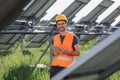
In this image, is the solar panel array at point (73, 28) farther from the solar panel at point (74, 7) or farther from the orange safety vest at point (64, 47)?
the orange safety vest at point (64, 47)

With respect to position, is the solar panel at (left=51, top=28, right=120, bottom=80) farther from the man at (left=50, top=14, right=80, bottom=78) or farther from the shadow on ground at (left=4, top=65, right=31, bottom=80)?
the shadow on ground at (left=4, top=65, right=31, bottom=80)

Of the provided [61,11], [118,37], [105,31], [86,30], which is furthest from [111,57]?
[105,31]

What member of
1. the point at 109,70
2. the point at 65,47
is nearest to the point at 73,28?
the point at 65,47

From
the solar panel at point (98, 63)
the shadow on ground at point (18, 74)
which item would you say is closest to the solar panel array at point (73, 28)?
the solar panel at point (98, 63)

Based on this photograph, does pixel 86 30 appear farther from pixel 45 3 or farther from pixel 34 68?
pixel 34 68

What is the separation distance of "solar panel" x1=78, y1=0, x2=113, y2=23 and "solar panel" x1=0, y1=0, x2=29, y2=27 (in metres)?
5.44

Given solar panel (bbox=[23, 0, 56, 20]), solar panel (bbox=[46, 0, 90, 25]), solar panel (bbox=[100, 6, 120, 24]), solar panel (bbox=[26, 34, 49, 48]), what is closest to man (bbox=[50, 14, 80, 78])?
solar panel (bbox=[23, 0, 56, 20])

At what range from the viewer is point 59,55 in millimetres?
4391

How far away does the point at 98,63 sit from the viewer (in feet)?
5.99

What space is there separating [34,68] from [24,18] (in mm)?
1206

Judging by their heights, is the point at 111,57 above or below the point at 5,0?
below

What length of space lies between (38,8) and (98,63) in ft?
20.1

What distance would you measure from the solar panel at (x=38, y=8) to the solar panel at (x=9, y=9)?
2.07 m

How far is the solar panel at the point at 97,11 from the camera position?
1080 cm
